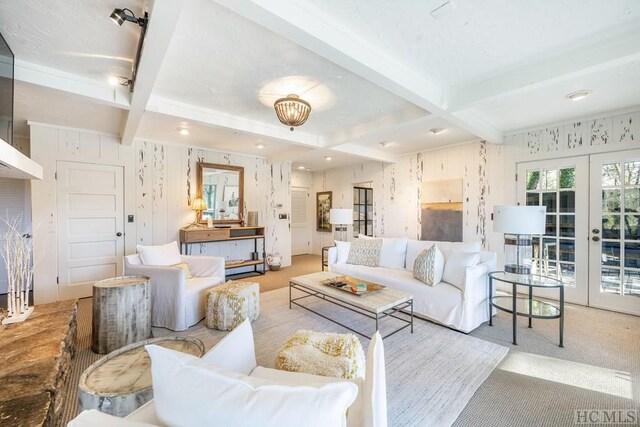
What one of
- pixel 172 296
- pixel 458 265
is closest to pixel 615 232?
pixel 458 265

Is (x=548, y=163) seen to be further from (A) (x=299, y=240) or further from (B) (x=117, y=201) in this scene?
(B) (x=117, y=201)

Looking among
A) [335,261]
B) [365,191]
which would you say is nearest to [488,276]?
[335,261]

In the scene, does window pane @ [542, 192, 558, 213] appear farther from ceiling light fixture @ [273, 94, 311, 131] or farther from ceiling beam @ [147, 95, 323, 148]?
ceiling light fixture @ [273, 94, 311, 131]

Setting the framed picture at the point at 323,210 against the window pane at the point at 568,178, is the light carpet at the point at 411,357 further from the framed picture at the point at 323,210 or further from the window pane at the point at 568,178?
the framed picture at the point at 323,210

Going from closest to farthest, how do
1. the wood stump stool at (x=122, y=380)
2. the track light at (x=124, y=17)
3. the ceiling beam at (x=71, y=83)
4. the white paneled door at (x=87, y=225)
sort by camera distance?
the wood stump stool at (x=122, y=380), the track light at (x=124, y=17), the ceiling beam at (x=71, y=83), the white paneled door at (x=87, y=225)

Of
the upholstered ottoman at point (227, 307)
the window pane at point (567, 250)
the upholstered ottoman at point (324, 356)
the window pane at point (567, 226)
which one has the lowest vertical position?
the upholstered ottoman at point (227, 307)

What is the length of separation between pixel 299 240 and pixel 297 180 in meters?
1.76

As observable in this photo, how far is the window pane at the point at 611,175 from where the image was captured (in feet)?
10.9

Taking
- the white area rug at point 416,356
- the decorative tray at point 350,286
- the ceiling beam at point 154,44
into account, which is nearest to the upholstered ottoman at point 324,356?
the white area rug at point 416,356

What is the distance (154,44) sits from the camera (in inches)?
67.1

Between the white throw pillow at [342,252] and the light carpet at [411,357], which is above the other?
the white throw pillow at [342,252]

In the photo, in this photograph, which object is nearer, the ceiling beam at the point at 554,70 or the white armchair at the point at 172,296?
the ceiling beam at the point at 554,70

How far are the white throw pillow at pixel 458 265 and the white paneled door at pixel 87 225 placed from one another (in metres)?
4.78

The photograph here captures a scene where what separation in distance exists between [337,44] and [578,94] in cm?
279
